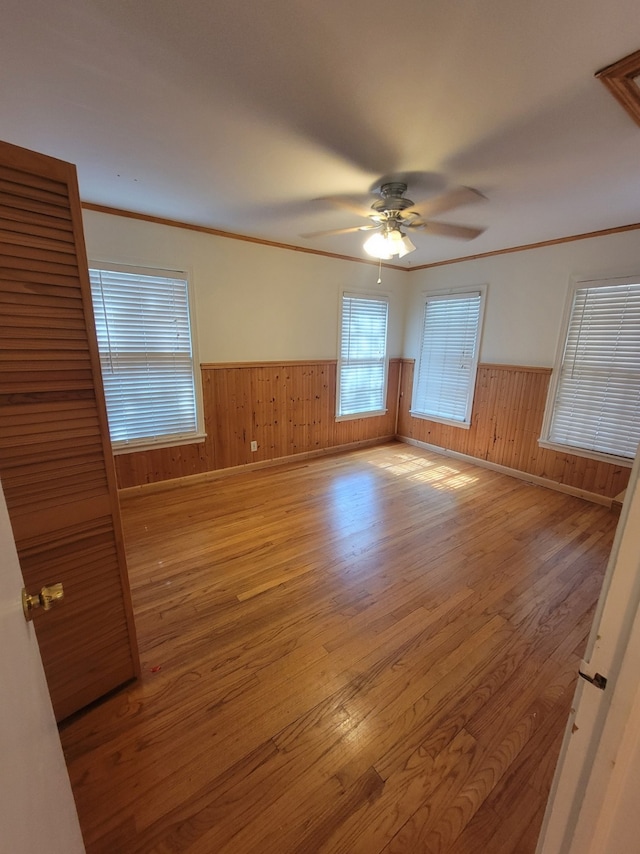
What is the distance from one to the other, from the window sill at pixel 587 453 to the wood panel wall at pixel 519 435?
3 centimetres

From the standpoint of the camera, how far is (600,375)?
3262mm

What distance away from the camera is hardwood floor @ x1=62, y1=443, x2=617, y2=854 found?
3.76 ft

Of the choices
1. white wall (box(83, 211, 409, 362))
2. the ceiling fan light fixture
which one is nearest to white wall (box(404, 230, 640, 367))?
white wall (box(83, 211, 409, 362))

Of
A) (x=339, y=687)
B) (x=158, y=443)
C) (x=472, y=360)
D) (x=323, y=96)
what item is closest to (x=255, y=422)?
(x=158, y=443)

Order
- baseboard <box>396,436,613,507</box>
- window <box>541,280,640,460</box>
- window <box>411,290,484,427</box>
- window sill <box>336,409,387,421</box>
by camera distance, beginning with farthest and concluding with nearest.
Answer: window sill <box>336,409,387,421</box> < window <box>411,290,484,427</box> < baseboard <box>396,436,613,507</box> < window <box>541,280,640,460</box>

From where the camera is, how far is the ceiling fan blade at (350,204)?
221 cm

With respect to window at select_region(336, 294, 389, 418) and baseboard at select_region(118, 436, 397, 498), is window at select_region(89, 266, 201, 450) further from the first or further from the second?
window at select_region(336, 294, 389, 418)

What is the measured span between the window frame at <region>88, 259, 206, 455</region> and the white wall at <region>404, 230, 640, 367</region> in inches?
122

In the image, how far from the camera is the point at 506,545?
2656mm

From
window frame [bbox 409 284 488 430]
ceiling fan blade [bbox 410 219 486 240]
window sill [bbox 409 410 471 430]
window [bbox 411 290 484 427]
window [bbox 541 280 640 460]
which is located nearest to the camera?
ceiling fan blade [bbox 410 219 486 240]

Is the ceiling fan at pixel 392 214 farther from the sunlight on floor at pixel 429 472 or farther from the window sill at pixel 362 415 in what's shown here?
the window sill at pixel 362 415

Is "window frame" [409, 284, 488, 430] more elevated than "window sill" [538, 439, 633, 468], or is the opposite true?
"window frame" [409, 284, 488, 430]

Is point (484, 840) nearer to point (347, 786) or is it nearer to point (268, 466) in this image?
point (347, 786)

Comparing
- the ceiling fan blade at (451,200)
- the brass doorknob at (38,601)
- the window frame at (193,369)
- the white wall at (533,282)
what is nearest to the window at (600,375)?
the white wall at (533,282)
